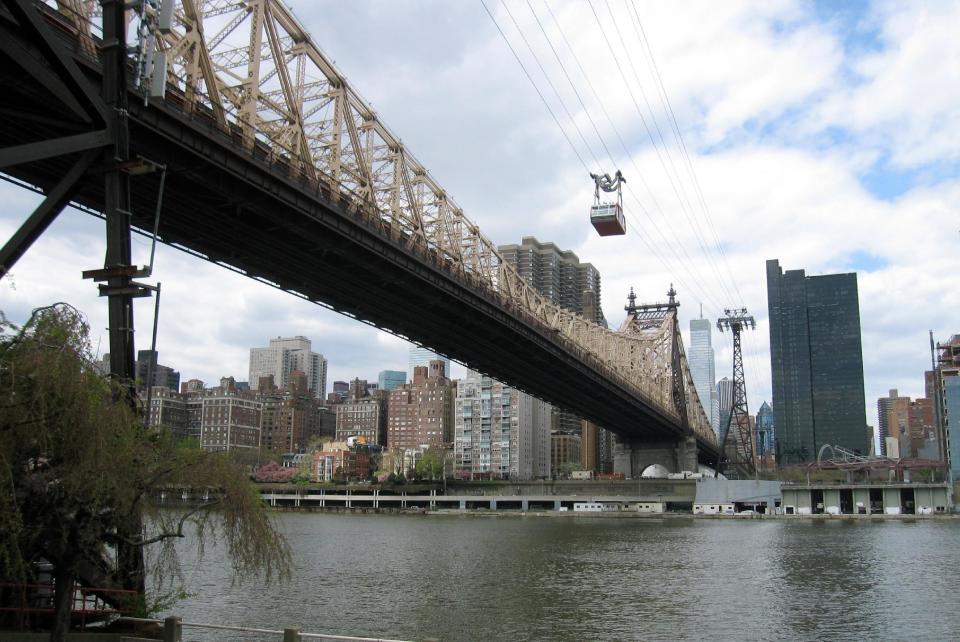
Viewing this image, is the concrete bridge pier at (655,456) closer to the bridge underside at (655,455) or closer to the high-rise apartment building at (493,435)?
the bridge underside at (655,455)

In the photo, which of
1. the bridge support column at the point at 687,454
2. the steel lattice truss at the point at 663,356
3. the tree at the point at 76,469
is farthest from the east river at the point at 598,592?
the steel lattice truss at the point at 663,356

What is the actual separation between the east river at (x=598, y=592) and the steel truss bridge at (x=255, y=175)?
1228cm

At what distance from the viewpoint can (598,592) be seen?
33.7 metres

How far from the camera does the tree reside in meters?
13.2

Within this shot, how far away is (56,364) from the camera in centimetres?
1334

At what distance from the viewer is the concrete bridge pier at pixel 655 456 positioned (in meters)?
123

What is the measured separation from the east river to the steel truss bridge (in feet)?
40.3

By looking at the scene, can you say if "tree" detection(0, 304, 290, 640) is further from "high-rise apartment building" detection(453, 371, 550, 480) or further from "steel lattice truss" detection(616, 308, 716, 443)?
"high-rise apartment building" detection(453, 371, 550, 480)

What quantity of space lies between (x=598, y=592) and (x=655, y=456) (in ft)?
320

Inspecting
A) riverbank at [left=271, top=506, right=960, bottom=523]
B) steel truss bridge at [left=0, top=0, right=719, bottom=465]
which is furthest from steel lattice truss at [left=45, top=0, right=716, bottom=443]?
riverbank at [left=271, top=506, right=960, bottom=523]

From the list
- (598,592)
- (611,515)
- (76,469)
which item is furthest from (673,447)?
(76,469)

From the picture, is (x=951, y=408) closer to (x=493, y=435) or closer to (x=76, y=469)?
(x=493, y=435)

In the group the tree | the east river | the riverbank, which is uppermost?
the tree

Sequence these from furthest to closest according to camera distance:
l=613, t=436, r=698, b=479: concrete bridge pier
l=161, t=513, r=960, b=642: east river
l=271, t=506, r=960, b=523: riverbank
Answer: l=613, t=436, r=698, b=479: concrete bridge pier → l=271, t=506, r=960, b=523: riverbank → l=161, t=513, r=960, b=642: east river
